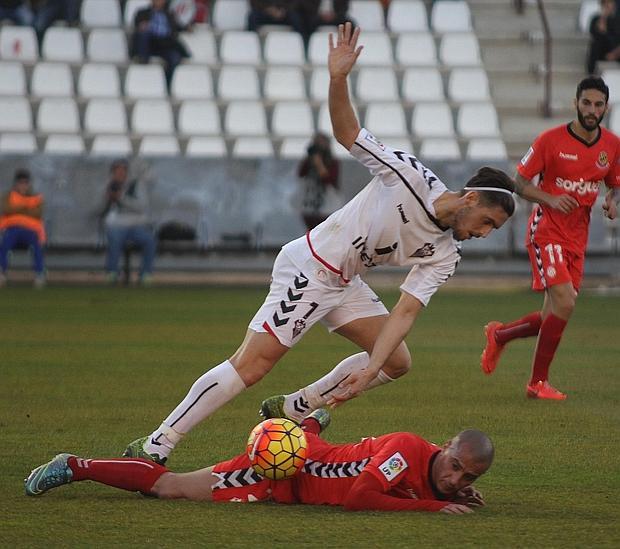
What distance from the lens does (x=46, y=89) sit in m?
23.7

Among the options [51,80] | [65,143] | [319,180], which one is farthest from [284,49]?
[319,180]

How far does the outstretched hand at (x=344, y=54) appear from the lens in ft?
21.8

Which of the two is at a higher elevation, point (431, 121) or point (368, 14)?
point (368, 14)

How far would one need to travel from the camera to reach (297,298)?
23.2 feet

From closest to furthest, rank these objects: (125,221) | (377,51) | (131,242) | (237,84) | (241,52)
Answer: (125,221) < (131,242) < (237,84) < (241,52) < (377,51)

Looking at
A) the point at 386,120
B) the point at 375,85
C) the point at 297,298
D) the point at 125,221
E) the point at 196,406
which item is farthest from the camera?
the point at 375,85

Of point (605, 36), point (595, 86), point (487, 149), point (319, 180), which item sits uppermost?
point (595, 86)

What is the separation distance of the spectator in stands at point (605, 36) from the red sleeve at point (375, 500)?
63.7 ft

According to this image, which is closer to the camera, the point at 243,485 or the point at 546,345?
the point at 243,485

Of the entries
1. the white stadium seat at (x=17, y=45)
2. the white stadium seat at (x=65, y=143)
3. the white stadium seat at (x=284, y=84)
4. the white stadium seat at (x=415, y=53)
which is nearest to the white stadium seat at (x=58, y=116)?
the white stadium seat at (x=65, y=143)

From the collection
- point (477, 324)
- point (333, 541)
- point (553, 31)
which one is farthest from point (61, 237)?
point (333, 541)

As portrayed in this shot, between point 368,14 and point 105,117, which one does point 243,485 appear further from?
point 368,14

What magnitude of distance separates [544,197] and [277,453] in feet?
14.5

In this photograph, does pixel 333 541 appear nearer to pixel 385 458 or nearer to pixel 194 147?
pixel 385 458
